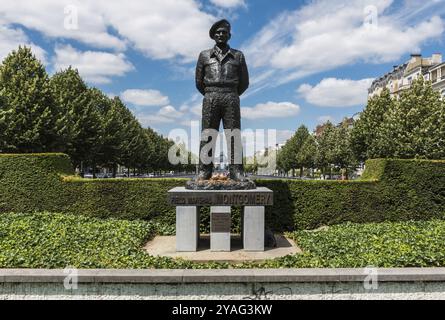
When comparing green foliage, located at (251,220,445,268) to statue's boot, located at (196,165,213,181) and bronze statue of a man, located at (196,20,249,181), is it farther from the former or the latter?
statue's boot, located at (196,165,213,181)

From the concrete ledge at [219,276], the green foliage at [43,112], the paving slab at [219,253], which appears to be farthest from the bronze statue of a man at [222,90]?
the green foliage at [43,112]

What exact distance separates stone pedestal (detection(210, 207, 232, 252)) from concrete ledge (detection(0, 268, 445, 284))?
9.41ft

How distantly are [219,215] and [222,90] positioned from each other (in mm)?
3530

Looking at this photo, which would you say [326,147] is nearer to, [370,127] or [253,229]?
[370,127]

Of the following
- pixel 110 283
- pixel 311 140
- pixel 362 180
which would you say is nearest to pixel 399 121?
pixel 362 180

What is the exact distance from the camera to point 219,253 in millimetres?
8820

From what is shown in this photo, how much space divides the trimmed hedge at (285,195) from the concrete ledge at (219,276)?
6.10m

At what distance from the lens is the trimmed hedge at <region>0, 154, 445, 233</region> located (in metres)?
12.4

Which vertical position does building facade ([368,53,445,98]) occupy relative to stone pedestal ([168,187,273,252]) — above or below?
above

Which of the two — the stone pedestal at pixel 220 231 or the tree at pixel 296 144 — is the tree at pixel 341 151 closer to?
the tree at pixel 296 144

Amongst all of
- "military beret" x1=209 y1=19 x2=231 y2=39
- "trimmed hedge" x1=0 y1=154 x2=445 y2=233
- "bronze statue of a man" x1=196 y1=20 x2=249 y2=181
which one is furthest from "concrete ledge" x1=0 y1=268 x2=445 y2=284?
"military beret" x1=209 y1=19 x2=231 y2=39

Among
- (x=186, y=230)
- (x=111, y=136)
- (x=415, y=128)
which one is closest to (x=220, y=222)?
(x=186, y=230)

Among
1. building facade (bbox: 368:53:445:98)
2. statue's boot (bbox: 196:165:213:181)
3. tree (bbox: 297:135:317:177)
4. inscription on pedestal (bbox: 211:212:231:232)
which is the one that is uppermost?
building facade (bbox: 368:53:445:98)

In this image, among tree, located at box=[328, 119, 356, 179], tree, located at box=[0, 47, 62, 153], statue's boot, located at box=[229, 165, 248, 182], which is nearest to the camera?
statue's boot, located at box=[229, 165, 248, 182]
